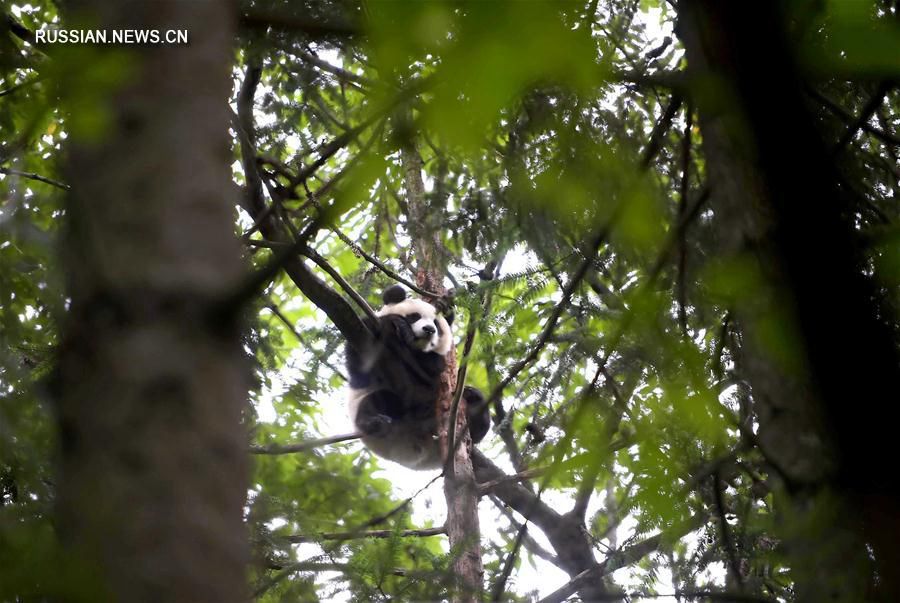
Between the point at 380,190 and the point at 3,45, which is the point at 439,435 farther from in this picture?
the point at 3,45

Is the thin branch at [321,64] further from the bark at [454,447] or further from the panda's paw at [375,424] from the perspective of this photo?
the panda's paw at [375,424]

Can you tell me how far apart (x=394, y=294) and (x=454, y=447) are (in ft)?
9.79

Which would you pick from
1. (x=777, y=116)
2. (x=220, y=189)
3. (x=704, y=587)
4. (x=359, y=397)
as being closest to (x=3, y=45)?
(x=220, y=189)

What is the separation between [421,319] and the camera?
770 cm

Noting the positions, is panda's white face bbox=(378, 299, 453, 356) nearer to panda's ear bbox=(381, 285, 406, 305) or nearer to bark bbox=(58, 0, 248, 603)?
panda's ear bbox=(381, 285, 406, 305)

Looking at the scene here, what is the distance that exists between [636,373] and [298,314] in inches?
200

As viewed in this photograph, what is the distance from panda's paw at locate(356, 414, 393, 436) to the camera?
6773mm

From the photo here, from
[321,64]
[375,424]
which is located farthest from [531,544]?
[321,64]

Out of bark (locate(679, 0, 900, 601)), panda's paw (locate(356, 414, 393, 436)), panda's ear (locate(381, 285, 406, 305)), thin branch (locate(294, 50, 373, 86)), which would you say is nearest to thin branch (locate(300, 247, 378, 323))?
thin branch (locate(294, 50, 373, 86))

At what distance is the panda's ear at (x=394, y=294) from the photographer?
761 centimetres

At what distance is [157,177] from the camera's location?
3.78 feet

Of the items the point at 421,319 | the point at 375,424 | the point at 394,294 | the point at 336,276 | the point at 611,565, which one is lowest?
the point at 611,565

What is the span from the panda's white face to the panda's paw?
703 millimetres

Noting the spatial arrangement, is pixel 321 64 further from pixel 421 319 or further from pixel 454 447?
pixel 421 319
